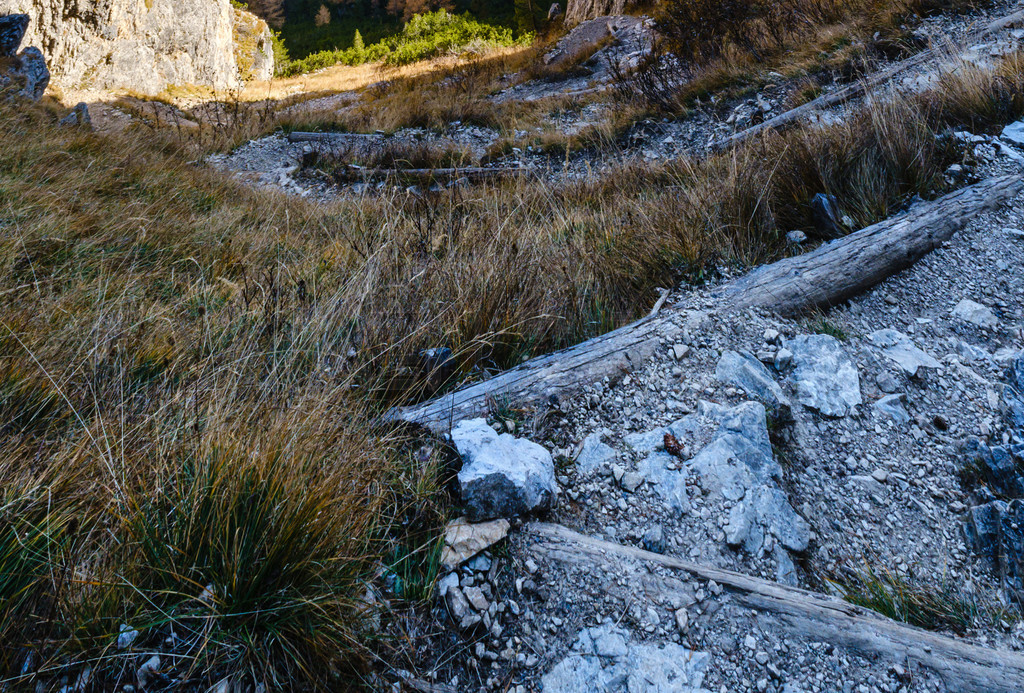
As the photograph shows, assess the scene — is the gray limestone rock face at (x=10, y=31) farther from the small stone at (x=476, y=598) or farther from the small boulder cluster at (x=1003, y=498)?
the small boulder cluster at (x=1003, y=498)

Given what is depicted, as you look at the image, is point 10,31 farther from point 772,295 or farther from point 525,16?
point 525,16

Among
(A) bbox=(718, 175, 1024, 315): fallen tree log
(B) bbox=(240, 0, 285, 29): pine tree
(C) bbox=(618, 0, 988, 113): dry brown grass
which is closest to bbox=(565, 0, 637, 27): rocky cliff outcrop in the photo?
(C) bbox=(618, 0, 988, 113): dry brown grass

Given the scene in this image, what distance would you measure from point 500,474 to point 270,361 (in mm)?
1108

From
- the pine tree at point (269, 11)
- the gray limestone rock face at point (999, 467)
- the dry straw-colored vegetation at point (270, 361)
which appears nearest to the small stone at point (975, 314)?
the dry straw-colored vegetation at point (270, 361)

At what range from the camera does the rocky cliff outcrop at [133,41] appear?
14.6 m

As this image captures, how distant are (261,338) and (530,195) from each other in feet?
9.10

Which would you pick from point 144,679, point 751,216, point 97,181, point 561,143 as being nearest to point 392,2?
point 561,143

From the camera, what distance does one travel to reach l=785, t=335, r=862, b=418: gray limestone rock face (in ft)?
7.18

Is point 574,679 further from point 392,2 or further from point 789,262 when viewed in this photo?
point 392,2

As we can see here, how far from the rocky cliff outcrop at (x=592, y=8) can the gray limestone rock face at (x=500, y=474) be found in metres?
16.1

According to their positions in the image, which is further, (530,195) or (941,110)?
(530,195)

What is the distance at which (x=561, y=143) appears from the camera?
7520 millimetres

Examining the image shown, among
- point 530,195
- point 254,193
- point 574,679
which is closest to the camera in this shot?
point 574,679

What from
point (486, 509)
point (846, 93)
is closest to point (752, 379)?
point (486, 509)
